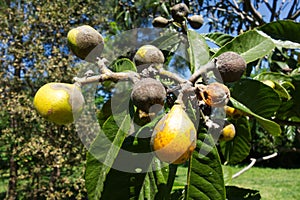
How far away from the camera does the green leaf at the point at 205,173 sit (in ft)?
2.65

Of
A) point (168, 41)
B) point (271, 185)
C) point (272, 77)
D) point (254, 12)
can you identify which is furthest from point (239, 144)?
point (271, 185)

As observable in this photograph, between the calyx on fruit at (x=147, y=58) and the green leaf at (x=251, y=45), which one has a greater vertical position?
the calyx on fruit at (x=147, y=58)

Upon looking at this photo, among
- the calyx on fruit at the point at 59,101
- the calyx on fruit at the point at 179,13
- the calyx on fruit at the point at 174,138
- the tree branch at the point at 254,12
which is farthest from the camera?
the tree branch at the point at 254,12

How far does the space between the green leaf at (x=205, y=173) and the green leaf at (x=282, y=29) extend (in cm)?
40

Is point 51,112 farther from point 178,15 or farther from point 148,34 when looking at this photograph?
point 148,34

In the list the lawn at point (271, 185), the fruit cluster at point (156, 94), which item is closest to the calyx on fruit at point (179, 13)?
the fruit cluster at point (156, 94)

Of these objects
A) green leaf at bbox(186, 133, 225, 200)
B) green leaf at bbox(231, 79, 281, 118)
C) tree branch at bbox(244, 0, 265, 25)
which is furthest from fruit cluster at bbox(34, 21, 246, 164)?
tree branch at bbox(244, 0, 265, 25)

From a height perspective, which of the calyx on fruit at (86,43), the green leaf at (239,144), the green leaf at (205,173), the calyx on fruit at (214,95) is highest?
the calyx on fruit at (86,43)

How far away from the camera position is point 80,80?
75 centimetres

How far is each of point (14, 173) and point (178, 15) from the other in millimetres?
5236

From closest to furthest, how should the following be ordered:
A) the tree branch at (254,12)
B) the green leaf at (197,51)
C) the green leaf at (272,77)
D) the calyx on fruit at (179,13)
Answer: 1. the green leaf at (197,51)
2. the green leaf at (272,77)
3. the calyx on fruit at (179,13)
4. the tree branch at (254,12)

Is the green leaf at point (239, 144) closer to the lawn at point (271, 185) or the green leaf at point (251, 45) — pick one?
the green leaf at point (251, 45)

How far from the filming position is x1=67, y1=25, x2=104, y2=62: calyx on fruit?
838mm

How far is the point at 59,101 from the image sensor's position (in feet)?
2.38
